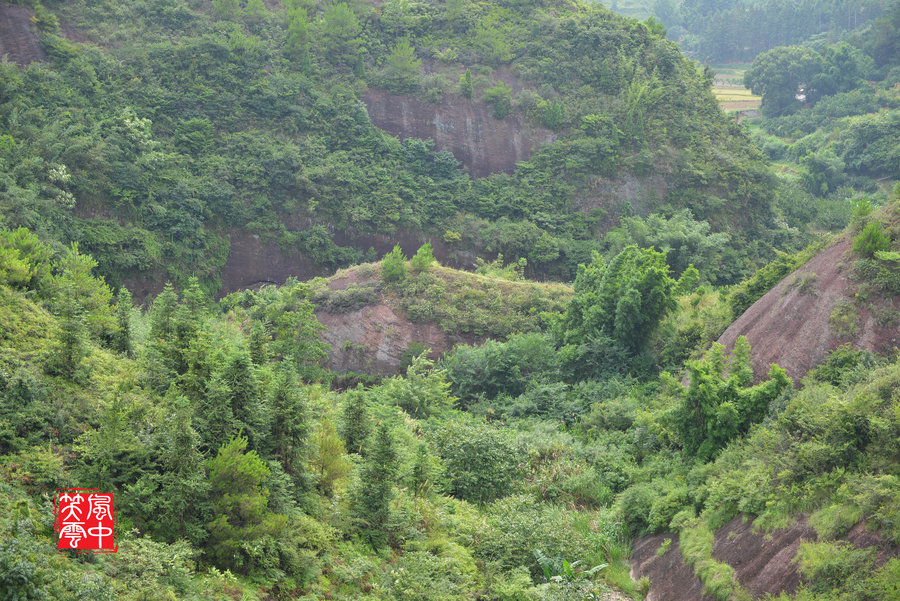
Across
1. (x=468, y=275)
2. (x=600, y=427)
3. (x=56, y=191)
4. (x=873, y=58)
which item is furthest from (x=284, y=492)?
(x=873, y=58)

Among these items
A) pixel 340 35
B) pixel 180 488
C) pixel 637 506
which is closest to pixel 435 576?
pixel 180 488

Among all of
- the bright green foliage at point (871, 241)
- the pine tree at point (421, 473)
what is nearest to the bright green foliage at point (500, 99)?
the bright green foliage at point (871, 241)

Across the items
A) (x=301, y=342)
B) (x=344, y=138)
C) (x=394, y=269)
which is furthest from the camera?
(x=344, y=138)

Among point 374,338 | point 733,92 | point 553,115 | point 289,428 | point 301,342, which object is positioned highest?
point 733,92

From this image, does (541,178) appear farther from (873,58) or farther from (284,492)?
(873,58)

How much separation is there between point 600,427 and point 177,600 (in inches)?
406

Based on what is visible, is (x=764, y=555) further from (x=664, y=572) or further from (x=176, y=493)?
(x=176, y=493)

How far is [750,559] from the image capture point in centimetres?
847

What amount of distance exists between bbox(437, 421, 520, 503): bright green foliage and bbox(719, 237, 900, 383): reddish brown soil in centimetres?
471

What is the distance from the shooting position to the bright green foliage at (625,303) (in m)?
16.5

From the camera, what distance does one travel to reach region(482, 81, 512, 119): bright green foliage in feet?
109

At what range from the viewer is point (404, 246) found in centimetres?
2977

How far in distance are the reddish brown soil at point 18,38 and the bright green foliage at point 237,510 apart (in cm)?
2721

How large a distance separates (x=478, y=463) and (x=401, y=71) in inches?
1032
